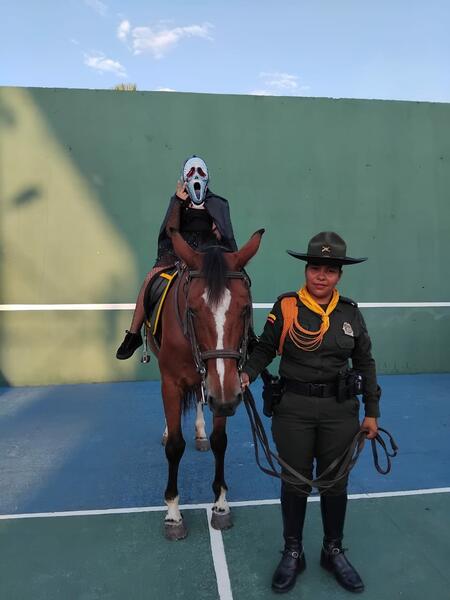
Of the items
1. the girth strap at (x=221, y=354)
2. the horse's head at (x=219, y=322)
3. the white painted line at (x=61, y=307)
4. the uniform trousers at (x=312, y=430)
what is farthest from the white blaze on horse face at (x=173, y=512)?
the white painted line at (x=61, y=307)

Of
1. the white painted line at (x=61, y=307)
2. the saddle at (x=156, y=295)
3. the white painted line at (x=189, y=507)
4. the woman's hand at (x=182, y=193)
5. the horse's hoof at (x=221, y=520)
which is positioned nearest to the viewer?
the horse's hoof at (x=221, y=520)

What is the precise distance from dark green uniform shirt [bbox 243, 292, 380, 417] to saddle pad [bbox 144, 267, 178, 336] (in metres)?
1.17

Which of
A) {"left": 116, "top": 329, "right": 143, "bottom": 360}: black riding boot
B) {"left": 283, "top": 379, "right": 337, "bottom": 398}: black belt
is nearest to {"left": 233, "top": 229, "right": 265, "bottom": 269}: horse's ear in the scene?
{"left": 283, "top": 379, "right": 337, "bottom": 398}: black belt

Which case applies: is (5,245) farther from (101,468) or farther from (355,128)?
(355,128)

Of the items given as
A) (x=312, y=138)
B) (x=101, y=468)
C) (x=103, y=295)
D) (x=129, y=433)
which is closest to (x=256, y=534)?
(x=101, y=468)

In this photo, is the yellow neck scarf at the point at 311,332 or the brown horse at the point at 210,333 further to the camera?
the yellow neck scarf at the point at 311,332

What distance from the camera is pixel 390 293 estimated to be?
7035mm

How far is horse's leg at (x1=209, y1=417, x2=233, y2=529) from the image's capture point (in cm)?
282

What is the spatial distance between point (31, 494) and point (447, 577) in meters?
2.91

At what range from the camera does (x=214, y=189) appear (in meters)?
6.68

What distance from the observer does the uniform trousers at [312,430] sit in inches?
85.8

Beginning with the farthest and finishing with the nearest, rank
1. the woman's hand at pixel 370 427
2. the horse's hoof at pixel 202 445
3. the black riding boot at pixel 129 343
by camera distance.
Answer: the horse's hoof at pixel 202 445 → the black riding boot at pixel 129 343 → the woman's hand at pixel 370 427

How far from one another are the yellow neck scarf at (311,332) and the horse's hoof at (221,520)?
1423mm

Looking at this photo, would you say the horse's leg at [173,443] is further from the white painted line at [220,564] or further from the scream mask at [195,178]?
the scream mask at [195,178]
